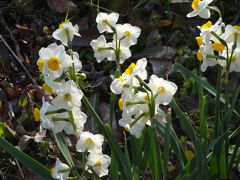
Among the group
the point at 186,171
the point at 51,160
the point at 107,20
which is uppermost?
A: the point at 107,20

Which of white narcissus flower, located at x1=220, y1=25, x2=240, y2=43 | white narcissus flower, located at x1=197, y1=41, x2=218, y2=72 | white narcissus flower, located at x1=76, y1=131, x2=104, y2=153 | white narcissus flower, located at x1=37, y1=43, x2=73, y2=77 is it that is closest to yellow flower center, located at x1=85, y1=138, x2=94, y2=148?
white narcissus flower, located at x1=76, y1=131, x2=104, y2=153

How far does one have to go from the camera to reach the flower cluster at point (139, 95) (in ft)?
4.09

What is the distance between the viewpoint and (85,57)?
8.54 ft

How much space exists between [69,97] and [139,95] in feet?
0.67

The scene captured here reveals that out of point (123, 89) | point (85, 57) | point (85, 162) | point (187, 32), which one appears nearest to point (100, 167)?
point (85, 162)

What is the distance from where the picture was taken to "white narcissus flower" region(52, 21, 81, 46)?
4.53 ft

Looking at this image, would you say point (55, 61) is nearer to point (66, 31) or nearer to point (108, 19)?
point (66, 31)

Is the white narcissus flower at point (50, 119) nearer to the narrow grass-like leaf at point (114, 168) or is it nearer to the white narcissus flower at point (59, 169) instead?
the white narcissus flower at point (59, 169)

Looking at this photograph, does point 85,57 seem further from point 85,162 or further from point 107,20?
point 85,162

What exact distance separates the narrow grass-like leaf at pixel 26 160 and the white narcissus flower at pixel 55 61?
14.4 inches

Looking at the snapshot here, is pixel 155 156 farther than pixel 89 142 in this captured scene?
Yes

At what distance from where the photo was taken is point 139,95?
1.28 m

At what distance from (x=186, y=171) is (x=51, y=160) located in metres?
0.76

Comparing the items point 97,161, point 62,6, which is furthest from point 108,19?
point 62,6
